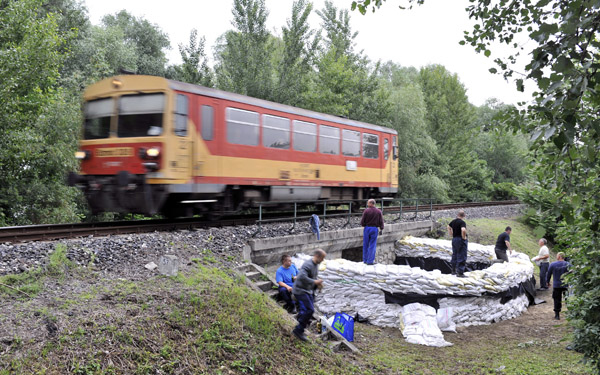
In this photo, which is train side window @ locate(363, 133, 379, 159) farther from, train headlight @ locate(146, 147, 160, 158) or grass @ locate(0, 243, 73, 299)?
grass @ locate(0, 243, 73, 299)

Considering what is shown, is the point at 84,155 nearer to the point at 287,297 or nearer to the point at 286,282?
the point at 286,282

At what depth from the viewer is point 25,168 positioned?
1430 cm

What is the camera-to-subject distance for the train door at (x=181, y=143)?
927 cm

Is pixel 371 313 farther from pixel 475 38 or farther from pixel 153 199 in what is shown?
pixel 475 38

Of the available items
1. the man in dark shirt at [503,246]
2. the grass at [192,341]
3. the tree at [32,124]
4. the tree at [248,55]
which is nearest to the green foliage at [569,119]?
the grass at [192,341]

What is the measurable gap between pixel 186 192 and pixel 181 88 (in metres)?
2.14

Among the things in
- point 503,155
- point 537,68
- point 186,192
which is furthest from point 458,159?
point 537,68

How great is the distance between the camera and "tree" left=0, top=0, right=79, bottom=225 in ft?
42.2

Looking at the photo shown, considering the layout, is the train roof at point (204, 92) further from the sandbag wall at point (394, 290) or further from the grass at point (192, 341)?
the sandbag wall at point (394, 290)

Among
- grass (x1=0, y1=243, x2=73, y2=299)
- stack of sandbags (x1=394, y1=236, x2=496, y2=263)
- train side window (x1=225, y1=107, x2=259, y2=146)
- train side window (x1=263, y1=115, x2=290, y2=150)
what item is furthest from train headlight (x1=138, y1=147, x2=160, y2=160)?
stack of sandbags (x1=394, y1=236, x2=496, y2=263)

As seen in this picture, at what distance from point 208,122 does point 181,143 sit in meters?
0.92

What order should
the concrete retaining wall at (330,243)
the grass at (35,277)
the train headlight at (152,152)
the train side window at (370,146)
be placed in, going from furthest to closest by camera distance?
the train side window at (370,146), the concrete retaining wall at (330,243), the train headlight at (152,152), the grass at (35,277)

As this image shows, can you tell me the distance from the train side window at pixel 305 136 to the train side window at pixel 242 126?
1.50 meters

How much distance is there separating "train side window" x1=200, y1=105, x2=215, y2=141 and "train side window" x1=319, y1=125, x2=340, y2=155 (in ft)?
13.0
